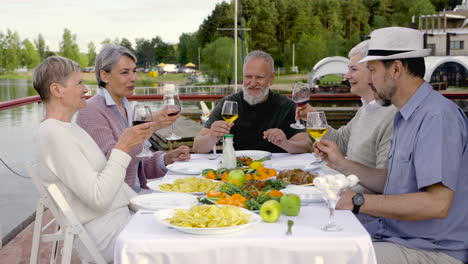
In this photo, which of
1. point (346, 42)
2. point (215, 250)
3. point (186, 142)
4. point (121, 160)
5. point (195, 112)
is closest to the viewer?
point (215, 250)

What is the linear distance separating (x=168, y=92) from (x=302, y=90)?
2.48 ft

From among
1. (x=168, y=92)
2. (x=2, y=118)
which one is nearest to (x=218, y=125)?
(x=168, y=92)

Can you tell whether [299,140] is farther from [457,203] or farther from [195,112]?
[195,112]

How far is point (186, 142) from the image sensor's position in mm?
7094

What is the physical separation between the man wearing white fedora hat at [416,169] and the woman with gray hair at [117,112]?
4.29 feet

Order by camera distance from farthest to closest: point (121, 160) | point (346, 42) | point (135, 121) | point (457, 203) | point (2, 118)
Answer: point (346, 42)
point (2, 118)
point (135, 121)
point (121, 160)
point (457, 203)

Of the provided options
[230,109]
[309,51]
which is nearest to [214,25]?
[309,51]

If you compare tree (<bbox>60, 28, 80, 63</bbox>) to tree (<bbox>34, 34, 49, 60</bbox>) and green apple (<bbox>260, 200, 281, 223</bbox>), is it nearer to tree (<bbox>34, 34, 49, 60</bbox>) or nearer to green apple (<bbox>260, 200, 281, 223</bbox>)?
tree (<bbox>34, 34, 49, 60</bbox>)

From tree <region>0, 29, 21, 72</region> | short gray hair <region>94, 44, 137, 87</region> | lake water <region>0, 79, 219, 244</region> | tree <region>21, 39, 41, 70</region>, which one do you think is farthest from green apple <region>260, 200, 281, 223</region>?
tree <region>0, 29, 21, 72</region>

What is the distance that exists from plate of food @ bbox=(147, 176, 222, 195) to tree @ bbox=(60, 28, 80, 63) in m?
72.2

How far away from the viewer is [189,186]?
2.05 metres

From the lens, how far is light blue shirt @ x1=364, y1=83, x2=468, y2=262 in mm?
1680

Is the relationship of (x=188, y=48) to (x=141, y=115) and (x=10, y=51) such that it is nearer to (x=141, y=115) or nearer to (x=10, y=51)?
(x=10, y=51)

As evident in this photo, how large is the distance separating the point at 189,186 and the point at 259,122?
1.55 metres
